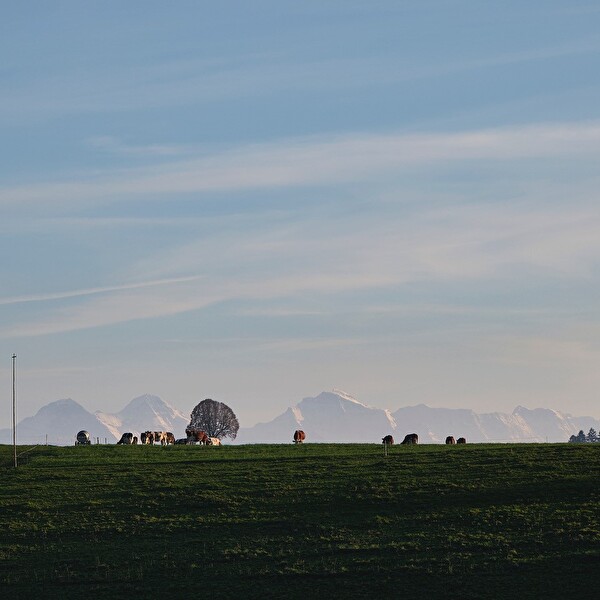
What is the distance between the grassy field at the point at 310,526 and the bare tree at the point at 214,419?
9981 cm

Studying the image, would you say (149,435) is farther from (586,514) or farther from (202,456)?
(586,514)

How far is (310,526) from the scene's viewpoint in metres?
60.4

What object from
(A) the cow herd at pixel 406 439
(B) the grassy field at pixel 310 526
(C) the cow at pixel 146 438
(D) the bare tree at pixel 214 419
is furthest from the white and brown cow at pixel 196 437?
(D) the bare tree at pixel 214 419

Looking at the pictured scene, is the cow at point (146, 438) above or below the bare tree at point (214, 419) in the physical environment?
below

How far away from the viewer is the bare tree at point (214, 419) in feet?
606

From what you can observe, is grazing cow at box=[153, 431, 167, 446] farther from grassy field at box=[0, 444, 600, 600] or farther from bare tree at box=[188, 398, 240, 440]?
bare tree at box=[188, 398, 240, 440]

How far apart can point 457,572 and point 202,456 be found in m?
41.1

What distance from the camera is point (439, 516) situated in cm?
6144

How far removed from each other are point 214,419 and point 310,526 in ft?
413

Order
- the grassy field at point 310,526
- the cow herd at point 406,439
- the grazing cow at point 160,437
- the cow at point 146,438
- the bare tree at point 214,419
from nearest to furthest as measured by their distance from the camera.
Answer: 1. the grassy field at point 310,526
2. the cow herd at point 406,439
3. the cow at point 146,438
4. the grazing cow at point 160,437
5. the bare tree at point 214,419

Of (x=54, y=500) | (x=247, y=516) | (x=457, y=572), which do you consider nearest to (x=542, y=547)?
(x=457, y=572)

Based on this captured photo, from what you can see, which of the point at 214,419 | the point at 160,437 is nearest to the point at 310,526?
the point at 160,437

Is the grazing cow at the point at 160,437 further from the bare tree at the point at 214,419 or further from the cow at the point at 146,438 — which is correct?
the bare tree at the point at 214,419

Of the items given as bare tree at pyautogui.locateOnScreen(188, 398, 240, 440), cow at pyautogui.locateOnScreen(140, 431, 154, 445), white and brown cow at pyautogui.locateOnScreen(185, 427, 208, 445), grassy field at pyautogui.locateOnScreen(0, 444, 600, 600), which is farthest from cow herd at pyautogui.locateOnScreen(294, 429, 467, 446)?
bare tree at pyautogui.locateOnScreen(188, 398, 240, 440)
